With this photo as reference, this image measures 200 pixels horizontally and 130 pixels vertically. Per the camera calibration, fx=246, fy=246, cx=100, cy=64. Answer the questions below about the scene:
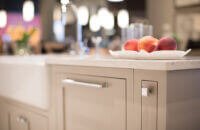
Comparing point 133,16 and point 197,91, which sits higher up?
point 133,16

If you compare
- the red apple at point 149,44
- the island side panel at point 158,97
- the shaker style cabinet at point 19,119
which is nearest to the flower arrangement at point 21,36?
the shaker style cabinet at point 19,119

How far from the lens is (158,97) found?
2.40 feet

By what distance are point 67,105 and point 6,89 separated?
73cm

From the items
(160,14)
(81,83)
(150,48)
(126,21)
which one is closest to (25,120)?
(81,83)

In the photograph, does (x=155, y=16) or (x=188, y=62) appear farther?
(x=155, y=16)

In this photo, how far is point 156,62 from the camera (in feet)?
2.34

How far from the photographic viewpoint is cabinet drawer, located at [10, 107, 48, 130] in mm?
1263

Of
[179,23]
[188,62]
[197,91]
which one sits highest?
[179,23]

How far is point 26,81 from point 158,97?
2.95 ft

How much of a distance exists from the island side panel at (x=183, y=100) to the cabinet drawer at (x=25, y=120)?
0.70 m

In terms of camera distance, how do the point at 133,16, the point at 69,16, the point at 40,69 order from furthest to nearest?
the point at 69,16 < the point at 133,16 < the point at 40,69

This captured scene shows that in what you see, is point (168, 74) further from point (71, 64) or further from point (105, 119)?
point (71, 64)

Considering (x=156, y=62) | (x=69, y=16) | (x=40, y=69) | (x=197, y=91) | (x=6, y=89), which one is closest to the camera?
(x=156, y=62)

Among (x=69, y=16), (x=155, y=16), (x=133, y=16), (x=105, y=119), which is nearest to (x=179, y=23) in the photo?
(x=155, y=16)
